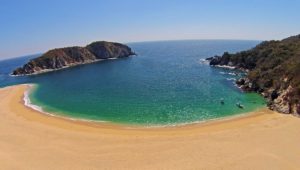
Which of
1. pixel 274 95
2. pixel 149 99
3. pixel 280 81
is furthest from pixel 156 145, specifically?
pixel 280 81

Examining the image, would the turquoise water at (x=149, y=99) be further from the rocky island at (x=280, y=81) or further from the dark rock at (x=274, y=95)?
the rocky island at (x=280, y=81)

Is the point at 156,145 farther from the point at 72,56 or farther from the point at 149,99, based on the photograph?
the point at 72,56

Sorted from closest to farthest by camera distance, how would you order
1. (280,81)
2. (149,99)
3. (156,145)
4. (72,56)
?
(156,145) → (280,81) → (149,99) → (72,56)

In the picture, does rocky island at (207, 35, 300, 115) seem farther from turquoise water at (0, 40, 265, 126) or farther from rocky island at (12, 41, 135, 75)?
rocky island at (12, 41, 135, 75)

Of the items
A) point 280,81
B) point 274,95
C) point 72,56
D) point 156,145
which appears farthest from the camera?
point 72,56

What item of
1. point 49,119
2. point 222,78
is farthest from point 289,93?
point 49,119

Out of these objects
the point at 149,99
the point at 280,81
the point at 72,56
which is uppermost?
the point at 72,56

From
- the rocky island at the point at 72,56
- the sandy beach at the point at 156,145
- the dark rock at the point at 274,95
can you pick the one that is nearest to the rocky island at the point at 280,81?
the dark rock at the point at 274,95

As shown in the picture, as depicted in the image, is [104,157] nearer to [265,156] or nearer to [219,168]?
[219,168]
